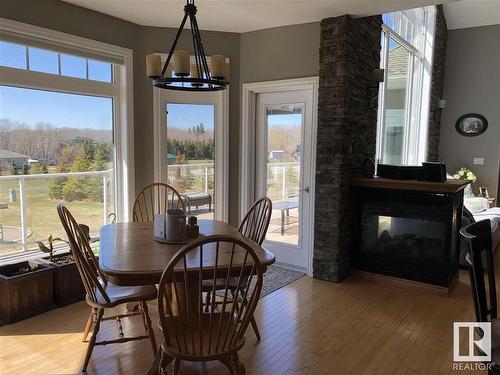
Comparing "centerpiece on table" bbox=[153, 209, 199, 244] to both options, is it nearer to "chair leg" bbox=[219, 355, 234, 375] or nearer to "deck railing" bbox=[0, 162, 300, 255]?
"chair leg" bbox=[219, 355, 234, 375]

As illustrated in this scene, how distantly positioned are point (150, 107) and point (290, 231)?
2039mm

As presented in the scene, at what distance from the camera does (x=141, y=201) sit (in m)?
4.22

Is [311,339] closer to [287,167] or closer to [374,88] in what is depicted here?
[287,167]

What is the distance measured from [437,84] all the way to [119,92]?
19.5 ft

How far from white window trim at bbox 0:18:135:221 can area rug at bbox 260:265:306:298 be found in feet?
5.19

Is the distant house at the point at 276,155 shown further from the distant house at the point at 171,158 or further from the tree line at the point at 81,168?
the tree line at the point at 81,168

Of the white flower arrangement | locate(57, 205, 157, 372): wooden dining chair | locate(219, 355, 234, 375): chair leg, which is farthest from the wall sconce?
the white flower arrangement

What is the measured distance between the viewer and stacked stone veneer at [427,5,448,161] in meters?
7.11

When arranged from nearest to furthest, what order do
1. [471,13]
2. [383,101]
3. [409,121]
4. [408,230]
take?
[408,230], [383,101], [409,121], [471,13]

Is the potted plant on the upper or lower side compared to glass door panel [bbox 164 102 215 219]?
lower

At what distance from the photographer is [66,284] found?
3404mm

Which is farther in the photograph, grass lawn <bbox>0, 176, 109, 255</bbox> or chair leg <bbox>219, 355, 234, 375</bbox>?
grass lawn <bbox>0, 176, 109, 255</bbox>

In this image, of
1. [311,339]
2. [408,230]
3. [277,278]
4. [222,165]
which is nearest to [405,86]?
[408,230]

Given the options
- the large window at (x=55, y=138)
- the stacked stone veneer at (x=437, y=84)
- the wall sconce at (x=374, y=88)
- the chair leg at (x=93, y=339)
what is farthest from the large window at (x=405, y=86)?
the chair leg at (x=93, y=339)
